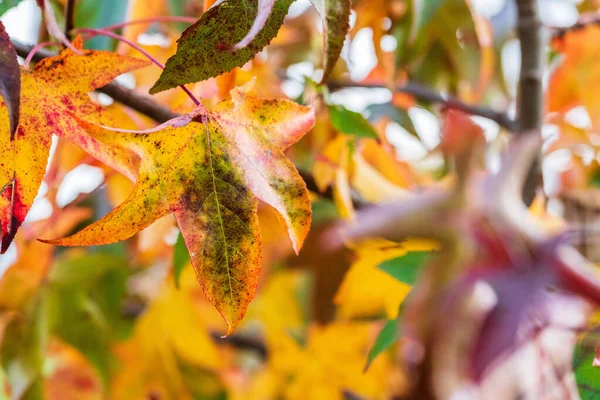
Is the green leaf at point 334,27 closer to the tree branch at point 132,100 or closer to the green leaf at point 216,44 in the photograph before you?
the green leaf at point 216,44

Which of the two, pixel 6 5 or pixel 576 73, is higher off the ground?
pixel 6 5

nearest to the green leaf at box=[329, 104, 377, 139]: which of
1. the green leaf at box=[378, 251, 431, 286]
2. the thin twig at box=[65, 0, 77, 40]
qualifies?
the green leaf at box=[378, 251, 431, 286]

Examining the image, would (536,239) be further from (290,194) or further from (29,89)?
(29,89)

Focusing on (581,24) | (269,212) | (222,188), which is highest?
(222,188)

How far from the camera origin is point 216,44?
0.32 metres

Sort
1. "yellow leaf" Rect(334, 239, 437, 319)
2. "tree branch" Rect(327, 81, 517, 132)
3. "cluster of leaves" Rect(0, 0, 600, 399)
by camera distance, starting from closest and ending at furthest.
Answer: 1. "cluster of leaves" Rect(0, 0, 600, 399)
2. "yellow leaf" Rect(334, 239, 437, 319)
3. "tree branch" Rect(327, 81, 517, 132)

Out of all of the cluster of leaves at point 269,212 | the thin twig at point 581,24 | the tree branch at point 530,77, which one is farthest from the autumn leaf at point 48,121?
the thin twig at point 581,24

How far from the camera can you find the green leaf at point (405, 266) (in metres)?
0.45

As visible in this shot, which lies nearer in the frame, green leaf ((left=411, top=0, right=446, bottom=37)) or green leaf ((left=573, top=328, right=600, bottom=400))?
green leaf ((left=573, top=328, right=600, bottom=400))

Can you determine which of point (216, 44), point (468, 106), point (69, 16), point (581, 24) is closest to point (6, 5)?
point (69, 16)

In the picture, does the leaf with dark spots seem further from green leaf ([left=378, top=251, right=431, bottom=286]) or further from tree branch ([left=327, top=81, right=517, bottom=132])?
tree branch ([left=327, top=81, right=517, bottom=132])

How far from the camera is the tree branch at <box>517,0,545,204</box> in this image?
69 centimetres

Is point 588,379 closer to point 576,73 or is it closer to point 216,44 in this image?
point 216,44

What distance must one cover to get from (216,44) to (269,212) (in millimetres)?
603
